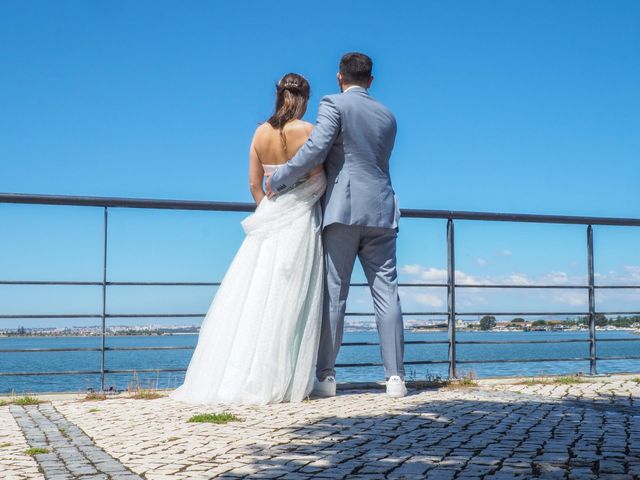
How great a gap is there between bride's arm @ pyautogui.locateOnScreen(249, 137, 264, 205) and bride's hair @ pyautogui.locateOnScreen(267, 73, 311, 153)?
0.22 meters

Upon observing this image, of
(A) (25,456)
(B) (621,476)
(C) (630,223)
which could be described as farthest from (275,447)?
A: (C) (630,223)

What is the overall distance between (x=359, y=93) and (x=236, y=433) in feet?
8.32

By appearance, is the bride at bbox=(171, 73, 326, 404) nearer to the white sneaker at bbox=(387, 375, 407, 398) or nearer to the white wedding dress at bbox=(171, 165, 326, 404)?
the white wedding dress at bbox=(171, 165, 326, 404)

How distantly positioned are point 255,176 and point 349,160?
66 centimetres

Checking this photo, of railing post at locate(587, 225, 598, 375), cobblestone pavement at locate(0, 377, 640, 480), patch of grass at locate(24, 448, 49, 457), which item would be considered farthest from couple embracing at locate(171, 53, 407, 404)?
railing post at locate(587, 225, 598, 375)

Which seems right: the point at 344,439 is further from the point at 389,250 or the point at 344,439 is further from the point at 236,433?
the point at 389,250

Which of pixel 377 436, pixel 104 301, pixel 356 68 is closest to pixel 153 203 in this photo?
pixel 104 301

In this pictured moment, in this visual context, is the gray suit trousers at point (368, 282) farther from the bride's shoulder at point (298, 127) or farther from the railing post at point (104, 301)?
the railing post at point (104, 301)

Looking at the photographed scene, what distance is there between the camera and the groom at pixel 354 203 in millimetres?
5238

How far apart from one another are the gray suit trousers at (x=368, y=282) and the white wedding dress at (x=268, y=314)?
100mm

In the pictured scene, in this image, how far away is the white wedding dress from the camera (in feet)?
16.6

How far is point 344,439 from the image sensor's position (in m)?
3.77

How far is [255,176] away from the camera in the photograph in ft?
17.9

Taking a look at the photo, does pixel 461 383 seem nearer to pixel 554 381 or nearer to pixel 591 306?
pixel 554 381
